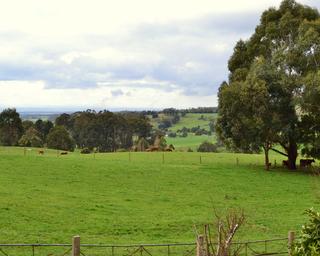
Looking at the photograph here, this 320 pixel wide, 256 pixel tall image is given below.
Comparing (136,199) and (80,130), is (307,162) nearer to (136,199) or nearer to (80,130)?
(136,199)

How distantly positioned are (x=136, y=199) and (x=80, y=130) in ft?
294

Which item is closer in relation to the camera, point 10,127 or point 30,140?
point 30,140

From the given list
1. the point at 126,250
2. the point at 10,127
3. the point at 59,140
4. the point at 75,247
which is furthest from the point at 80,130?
the point at 75,247

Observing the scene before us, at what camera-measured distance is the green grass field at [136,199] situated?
28188 mm

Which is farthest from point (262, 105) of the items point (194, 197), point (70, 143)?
point (70, 143)

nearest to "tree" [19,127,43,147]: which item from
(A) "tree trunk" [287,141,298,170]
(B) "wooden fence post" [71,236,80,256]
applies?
(A) "tree trunk" [287,141,298,170]

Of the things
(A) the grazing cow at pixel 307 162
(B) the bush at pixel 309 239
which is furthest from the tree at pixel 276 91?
(B) the bush at pixel 309 239

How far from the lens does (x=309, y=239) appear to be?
44.5ft

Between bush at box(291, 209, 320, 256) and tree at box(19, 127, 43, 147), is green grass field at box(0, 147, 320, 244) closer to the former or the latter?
bush at box(291, 209, 320, 256)

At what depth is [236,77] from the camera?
2270 inches

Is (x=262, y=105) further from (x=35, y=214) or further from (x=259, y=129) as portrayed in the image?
(x=35, y=214)

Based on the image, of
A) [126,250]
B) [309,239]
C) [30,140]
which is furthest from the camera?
[30,140]

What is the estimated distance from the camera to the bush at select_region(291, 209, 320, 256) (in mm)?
13227

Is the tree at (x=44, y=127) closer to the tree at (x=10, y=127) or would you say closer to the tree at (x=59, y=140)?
the tree at (x=10, y=127)
